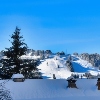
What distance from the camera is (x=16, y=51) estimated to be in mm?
50031

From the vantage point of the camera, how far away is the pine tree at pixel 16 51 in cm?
4825

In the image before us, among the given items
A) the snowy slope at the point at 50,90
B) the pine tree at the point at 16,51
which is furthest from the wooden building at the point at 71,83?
the pine tree at the point at 16,51

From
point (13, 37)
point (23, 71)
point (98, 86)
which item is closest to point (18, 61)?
point (23, 71)

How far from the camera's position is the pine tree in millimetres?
48250

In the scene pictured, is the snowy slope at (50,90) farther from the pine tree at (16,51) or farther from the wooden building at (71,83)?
the pine tree at (16,51)

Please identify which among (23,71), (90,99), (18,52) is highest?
(18,52)

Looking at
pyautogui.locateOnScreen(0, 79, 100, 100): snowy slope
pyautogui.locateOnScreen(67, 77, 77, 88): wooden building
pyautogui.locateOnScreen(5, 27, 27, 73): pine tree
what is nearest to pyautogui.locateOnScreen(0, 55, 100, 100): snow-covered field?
pyautogui.locateOnScreen(0, 79, 100, 100): snowy slope

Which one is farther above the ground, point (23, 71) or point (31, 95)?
point (23, 71)

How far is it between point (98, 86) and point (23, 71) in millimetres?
18279

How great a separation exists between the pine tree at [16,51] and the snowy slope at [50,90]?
→ 15.6m

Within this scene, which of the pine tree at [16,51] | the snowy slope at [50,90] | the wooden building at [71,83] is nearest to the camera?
the snowy slope at [50,90]

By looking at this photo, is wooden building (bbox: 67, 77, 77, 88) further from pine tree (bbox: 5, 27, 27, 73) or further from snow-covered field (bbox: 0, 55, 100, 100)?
pine tree (bbox: 5, 27, 27, 73)

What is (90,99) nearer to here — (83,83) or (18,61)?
(83,83)

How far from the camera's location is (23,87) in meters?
31.2
